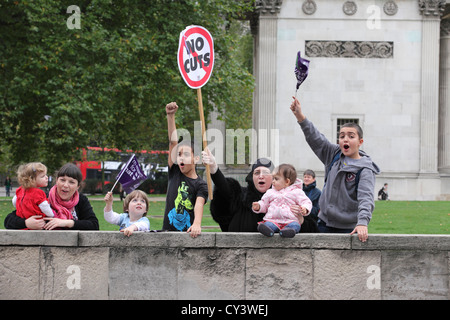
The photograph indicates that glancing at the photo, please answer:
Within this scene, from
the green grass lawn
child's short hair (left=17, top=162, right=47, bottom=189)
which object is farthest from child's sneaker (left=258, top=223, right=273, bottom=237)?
the green grass lawn

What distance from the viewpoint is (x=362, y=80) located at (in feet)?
110

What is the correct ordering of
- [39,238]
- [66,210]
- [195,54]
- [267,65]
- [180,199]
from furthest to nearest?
[267,65] → [195,54] → [180,199] → [66,210] → [39,238]

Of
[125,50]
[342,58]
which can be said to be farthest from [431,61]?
[125,50]

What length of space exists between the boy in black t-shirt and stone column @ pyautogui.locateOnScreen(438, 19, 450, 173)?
33200 mm

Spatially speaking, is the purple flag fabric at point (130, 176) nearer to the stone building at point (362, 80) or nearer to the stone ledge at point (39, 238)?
the stone ledge at point (39, 238)

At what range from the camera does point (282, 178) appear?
693cm

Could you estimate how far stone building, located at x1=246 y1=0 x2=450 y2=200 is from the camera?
3359 centimetres

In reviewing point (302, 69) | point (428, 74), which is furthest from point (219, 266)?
point (428, 74)

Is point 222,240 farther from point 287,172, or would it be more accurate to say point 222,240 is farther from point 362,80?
point 362,80

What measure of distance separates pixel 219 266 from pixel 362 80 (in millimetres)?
27709

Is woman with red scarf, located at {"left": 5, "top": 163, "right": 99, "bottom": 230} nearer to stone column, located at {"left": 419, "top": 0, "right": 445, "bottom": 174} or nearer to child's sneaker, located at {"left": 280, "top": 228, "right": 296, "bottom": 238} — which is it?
child's sneaker, located at {"left": 280, "top": 228, "right": 296, "bottom": 238}

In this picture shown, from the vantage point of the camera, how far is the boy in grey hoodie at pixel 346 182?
7.11 meters

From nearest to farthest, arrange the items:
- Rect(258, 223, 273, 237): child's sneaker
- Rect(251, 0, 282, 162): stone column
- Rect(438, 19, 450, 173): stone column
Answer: Rect(258, 223, 273, 237): child's sneaker, Rect(251, 0, 282, 162): stone column, Rect(438, 19, 450, 173): stone column
